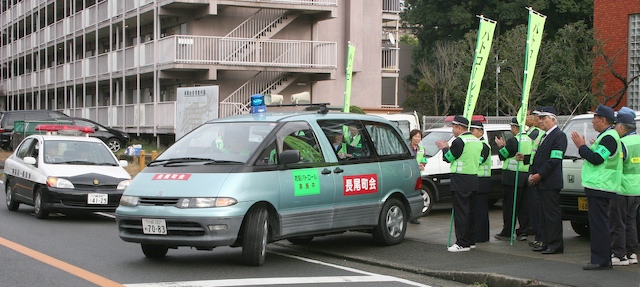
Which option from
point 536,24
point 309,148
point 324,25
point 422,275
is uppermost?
point 324,25

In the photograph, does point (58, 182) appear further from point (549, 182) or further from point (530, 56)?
point (549, 182)

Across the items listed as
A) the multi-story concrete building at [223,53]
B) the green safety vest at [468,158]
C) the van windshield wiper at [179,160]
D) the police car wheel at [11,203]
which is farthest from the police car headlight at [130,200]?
the multi-story concrete building at [223,53]

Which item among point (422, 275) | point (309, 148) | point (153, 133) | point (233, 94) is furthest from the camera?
point (153, 133)

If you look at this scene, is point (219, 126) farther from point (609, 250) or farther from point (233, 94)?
point (233, 94)

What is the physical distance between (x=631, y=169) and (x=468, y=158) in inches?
90.5

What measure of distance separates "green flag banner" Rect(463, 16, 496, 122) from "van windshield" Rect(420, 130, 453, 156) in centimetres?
305

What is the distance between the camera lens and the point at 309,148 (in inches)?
423

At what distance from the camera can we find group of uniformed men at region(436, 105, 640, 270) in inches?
364

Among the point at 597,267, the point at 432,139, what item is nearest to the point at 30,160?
the point at 432,139

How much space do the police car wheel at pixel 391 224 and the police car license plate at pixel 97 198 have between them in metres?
5.05

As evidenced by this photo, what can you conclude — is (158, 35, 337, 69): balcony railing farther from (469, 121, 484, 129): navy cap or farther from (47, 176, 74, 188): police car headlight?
(469, 121, 484, 129): navy cap

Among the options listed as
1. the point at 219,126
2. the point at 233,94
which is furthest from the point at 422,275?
the point at 233,94

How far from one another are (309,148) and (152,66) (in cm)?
2434

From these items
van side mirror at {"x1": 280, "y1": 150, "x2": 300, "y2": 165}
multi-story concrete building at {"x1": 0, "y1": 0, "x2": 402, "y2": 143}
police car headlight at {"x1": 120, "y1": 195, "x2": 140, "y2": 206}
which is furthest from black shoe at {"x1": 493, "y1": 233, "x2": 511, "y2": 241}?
multi-story concrete building at {"x1": 0, "y1": 0, "x2": 402, "y2": 143}
